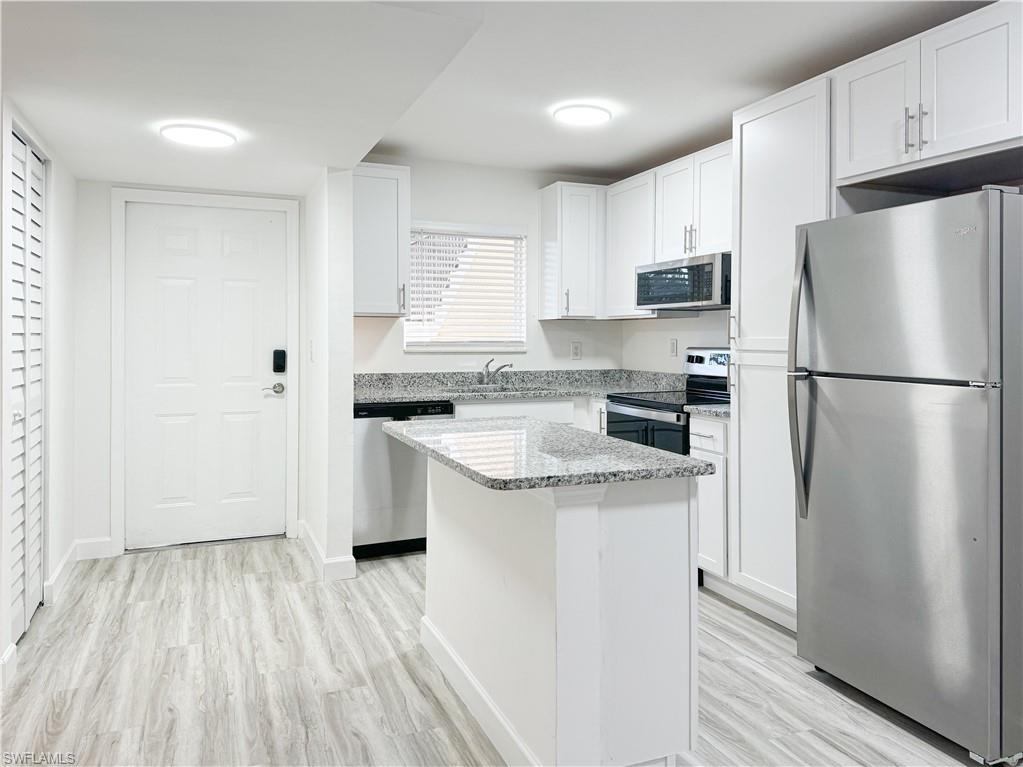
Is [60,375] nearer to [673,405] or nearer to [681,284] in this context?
[673,405]

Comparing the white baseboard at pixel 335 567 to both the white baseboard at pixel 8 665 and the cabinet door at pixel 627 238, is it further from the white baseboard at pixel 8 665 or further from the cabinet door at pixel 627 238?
the cabinet door at pixel 627 238

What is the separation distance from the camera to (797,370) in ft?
8.55

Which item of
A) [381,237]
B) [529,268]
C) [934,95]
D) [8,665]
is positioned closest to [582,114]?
[381,237]

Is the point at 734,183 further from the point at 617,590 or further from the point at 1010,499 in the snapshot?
the point at 617,590

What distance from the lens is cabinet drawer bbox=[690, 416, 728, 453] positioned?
336 cm

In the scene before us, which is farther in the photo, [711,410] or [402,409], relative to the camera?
[402,409]

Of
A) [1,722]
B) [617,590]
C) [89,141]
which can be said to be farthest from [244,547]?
[617,590]

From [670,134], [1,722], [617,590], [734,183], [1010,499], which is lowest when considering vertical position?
[1,722]

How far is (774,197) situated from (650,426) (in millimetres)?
1341

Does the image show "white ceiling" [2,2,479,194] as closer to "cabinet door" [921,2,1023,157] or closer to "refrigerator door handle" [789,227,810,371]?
"refrigerator door handle" [789,227,810,371]

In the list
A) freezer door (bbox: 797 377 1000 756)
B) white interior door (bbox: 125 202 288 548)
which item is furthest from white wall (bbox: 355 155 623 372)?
freezer door (bbox: 797 377 1000 756)

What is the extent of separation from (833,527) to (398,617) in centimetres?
183

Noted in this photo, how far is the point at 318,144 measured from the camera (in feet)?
10.7

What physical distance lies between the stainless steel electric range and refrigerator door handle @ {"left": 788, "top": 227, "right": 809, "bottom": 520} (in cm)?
100
